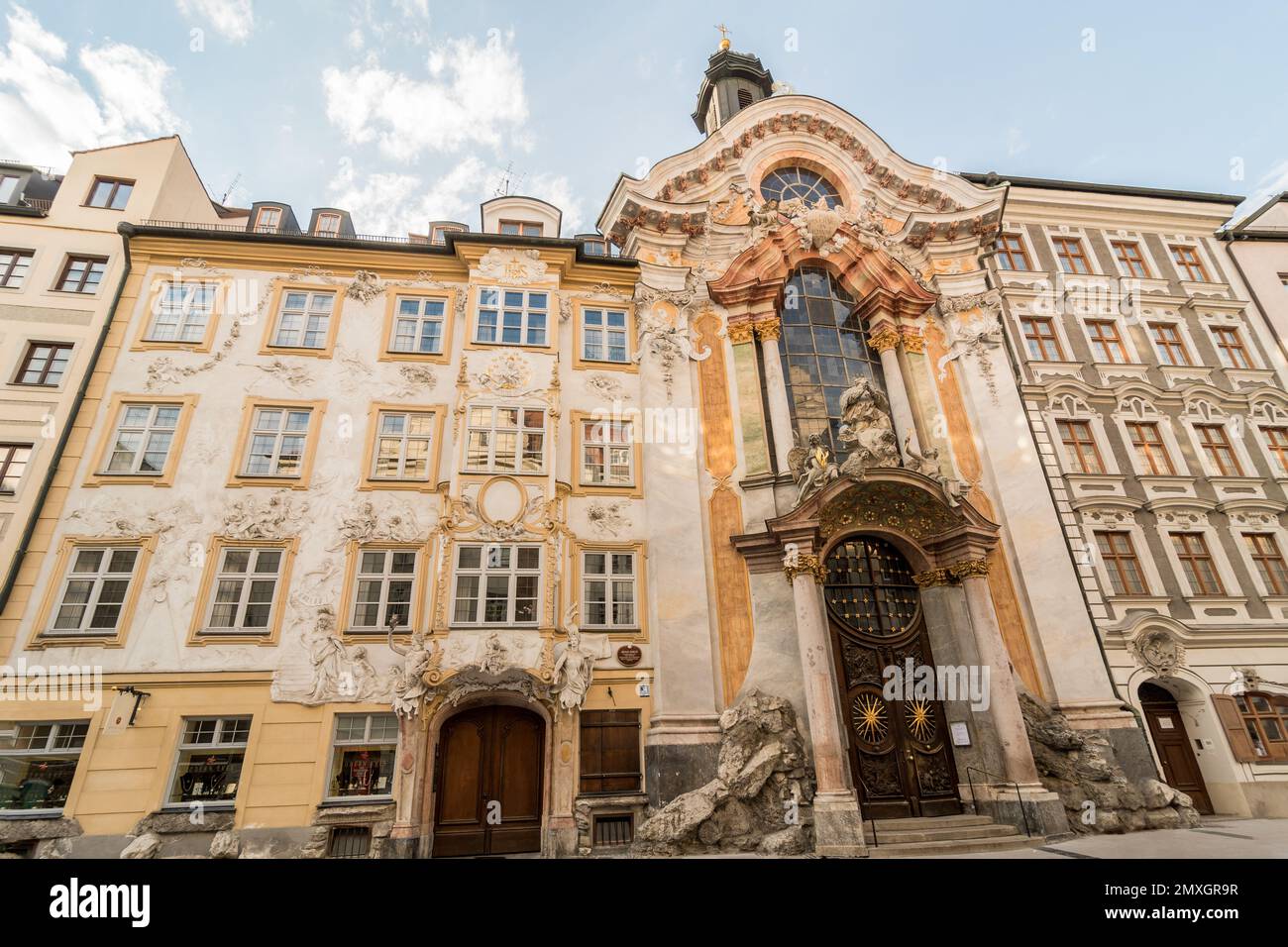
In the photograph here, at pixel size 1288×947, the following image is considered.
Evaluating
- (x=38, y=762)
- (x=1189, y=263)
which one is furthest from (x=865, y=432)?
(x=38, y=762)

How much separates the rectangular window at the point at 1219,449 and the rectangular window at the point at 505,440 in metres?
22.3

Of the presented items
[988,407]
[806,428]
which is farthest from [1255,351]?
[806,428]

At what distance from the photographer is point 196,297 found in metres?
20.2

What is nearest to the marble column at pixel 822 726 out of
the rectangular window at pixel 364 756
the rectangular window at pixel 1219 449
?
the rectangular window at pixel 364 756

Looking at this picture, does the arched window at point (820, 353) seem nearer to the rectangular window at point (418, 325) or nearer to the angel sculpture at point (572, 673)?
the angel sculpture at point (572, 673)

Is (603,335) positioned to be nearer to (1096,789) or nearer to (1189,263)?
(1096,789)

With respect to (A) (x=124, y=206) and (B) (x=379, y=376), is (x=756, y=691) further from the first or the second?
(A) (x=124, y=206)

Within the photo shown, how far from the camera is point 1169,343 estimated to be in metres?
24.1

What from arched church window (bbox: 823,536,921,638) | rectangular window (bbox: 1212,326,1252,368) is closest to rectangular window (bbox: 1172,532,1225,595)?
rectangular window (bbox: 1212,326,1252,368)

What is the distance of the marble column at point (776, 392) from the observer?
1967 centimetres

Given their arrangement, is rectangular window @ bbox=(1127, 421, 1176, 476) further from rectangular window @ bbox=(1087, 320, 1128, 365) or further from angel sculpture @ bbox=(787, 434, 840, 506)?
angel sculpture @ bbox=(787, 434, 840, 506)

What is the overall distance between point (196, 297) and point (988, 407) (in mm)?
25577

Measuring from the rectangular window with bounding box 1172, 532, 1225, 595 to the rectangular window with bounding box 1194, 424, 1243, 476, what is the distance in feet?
9.89

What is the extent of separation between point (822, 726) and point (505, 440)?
11.3 meters
